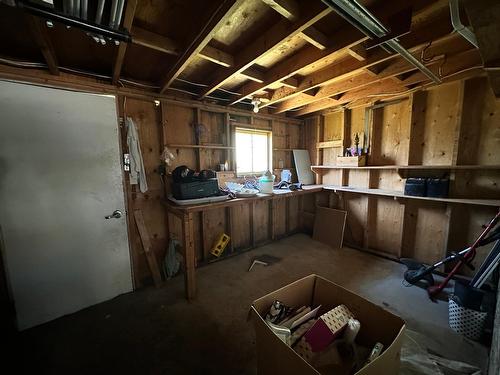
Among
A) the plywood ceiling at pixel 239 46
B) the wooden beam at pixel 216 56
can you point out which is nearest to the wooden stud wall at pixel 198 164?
the plywood ceiling at pixel 239 46

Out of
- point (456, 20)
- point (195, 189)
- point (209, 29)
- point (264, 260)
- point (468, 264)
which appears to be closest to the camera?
point (456, 20)

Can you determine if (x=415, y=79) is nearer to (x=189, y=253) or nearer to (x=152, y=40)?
(x=152, y=40)

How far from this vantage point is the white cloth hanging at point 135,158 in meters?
2.18

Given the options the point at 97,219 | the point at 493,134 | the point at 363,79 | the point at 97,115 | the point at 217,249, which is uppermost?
the point at 363,79

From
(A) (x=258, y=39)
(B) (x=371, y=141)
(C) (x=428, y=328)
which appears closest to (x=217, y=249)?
(C) (x=428, y=328)

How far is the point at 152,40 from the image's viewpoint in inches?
59.6

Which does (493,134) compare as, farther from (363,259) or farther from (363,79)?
Result: (363,259)

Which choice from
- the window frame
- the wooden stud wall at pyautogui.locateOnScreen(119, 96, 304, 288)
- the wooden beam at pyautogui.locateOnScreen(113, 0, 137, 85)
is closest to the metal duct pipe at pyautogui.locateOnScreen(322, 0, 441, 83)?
the wooden beam at pyautogui.locateOnScreen(113, 0, 137, 85)

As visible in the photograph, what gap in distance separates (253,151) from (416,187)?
2402 millimetres

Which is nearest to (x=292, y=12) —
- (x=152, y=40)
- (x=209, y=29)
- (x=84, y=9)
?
(x=209, y=29)

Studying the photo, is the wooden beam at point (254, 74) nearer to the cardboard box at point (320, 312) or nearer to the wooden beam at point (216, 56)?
the wooden beam at point (216, 56)

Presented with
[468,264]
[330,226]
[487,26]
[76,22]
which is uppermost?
[76,22]

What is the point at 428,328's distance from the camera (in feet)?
5.68

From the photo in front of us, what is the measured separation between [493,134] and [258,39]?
2.74 metres
